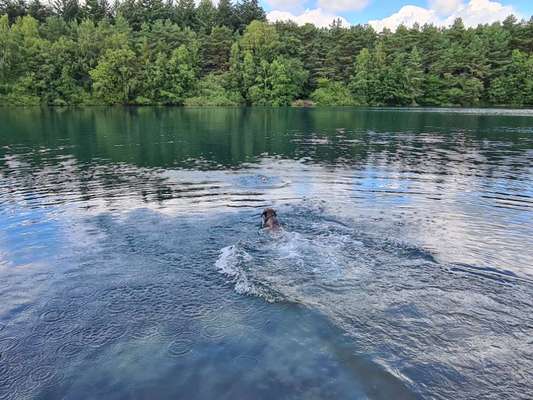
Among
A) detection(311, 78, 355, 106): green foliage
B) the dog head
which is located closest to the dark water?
the dog head

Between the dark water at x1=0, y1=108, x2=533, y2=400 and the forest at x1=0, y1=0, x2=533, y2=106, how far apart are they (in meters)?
81.3

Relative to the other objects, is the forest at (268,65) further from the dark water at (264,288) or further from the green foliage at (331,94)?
the dark water at (264,288)

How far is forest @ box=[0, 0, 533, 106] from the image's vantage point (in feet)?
305

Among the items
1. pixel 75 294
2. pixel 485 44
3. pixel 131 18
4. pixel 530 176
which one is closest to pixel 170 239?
pixel 75 294

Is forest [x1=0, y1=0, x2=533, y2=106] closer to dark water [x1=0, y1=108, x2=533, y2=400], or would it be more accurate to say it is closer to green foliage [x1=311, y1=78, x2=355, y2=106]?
green foliage [x1=311, y1=78, x2=355, y2=106]

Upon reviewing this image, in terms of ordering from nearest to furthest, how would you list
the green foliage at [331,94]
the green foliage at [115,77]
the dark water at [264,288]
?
1. the dark water at [264,288]
2. the green foliage at [115,77]
3. the green foliage at [331,94]

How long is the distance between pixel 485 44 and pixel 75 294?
123m

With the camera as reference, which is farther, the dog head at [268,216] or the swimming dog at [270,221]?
the dog head at [268,216]

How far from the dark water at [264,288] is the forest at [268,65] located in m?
81.3

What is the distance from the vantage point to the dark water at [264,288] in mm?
6871

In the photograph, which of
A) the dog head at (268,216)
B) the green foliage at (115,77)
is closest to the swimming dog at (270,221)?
the dog head at (268,216)

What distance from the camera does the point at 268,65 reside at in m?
103

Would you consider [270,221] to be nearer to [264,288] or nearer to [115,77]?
[264,288]

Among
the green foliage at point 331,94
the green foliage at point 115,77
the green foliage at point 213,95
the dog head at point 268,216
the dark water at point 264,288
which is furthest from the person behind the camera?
the green foliage at point 331,94
